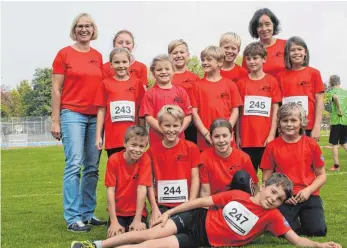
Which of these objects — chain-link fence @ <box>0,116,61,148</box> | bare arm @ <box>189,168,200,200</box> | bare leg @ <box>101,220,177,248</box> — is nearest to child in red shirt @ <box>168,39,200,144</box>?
bare arm @ <box>189,168,200,200</box>

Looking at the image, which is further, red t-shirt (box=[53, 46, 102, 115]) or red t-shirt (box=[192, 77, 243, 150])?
red t-shirt (box=[53, 46, 102, 115])

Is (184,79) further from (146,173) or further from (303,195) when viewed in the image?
(303,195)

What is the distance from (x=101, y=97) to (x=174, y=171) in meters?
1.22

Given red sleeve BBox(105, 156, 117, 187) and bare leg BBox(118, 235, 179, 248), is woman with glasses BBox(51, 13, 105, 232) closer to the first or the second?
red sleeve BBox(105, 156, 117, 187)

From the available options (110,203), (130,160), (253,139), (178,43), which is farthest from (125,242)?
(178,43)

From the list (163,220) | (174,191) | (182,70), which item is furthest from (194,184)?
(182,70)

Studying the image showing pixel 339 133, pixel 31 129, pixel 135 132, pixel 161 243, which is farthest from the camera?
pixel 31 129

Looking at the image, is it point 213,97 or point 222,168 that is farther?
point 213,97

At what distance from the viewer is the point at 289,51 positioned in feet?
18.8

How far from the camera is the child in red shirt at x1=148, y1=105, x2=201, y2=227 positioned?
5113 millimetres

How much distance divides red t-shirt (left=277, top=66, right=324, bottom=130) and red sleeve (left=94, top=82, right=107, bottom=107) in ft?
6.82

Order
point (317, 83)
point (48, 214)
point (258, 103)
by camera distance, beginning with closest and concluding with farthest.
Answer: point (258, 103) < point (317, 83) < point (48, 214)

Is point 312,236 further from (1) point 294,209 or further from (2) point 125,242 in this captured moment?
(2) point 125,242

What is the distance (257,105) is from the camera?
5.69 m
